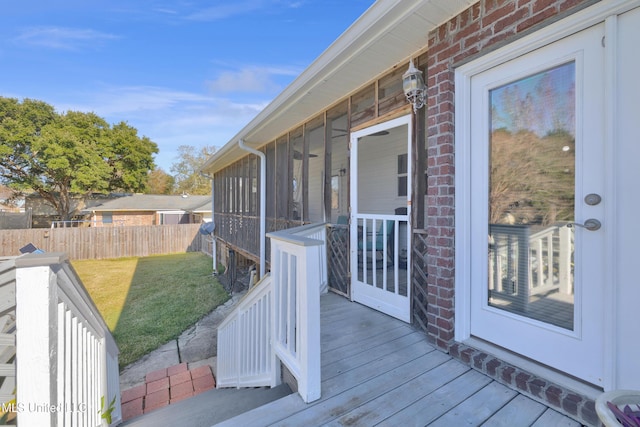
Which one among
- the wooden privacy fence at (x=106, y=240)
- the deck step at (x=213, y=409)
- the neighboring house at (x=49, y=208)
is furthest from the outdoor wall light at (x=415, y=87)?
the neighboring house at (x=49, y=208)

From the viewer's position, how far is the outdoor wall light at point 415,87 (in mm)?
2559

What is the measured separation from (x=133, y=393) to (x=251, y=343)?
8.71 ft

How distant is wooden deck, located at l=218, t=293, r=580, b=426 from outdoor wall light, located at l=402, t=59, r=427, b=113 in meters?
2.13

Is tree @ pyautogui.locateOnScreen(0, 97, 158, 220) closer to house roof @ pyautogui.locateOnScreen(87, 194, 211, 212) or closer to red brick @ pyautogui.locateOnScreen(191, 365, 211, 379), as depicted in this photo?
house roof @ pyautogui.locateOnScreen(87, 194, 211, 212)

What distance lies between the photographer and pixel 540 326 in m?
1.80

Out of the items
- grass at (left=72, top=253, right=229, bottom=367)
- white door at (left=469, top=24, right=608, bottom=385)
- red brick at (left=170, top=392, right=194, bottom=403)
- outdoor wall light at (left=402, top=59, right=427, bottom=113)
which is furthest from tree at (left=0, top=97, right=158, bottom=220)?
white door at (left=469, top=24, right=608, bottom=385)

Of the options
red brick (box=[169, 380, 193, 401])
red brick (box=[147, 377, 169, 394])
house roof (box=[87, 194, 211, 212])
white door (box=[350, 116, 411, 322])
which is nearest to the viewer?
white door (box=[350, 116, 411, 322])

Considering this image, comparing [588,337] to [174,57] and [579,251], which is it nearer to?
[579,251]

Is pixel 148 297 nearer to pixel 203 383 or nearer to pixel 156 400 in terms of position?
pixel 203 383

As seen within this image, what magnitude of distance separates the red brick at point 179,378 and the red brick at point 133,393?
1.13ft

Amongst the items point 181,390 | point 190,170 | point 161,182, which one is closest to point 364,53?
point 181,390

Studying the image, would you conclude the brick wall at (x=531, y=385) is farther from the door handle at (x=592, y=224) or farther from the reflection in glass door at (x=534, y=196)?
the door handle at (x=592, y=224)

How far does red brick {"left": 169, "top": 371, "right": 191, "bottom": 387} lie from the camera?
4.22 meters

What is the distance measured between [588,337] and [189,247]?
19125 millimetres
